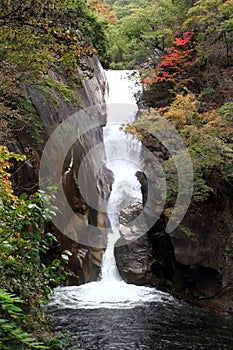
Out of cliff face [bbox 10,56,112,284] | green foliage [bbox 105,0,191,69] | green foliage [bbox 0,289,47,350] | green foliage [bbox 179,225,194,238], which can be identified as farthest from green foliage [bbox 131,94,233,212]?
green foliage [bbox 0,289,47,350]

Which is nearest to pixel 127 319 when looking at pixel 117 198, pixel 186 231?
pixel 186 231

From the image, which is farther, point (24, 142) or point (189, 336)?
point (24, 142)

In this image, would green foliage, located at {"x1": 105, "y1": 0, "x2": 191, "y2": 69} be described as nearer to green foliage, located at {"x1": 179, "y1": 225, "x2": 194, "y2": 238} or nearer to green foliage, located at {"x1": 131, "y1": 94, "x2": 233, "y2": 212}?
green foliage, located at {"x1": 131, "y1": 94, "x2": 233, "y2": 212}

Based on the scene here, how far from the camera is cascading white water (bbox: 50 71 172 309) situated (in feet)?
34.7

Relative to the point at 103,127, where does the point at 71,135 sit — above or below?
below

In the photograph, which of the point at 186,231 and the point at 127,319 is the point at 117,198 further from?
the point at 127,319

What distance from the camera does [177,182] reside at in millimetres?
10977

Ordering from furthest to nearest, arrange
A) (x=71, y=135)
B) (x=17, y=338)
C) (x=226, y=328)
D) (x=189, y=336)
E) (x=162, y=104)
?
(x=162, y=104), (x=71, y=135), (x=226, y=328), (x=189, y=336), (x=17, y=338)

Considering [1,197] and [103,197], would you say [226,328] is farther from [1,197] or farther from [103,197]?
[103,197]

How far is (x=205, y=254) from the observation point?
434 inches

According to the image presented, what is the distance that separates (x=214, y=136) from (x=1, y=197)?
863cm

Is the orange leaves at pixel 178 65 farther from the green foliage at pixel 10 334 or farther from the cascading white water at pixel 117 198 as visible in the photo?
the green foliage at pixel 10 334

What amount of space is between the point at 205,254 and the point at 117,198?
710cm

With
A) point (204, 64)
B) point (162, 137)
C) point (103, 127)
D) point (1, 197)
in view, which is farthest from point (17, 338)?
point (103, 127)
